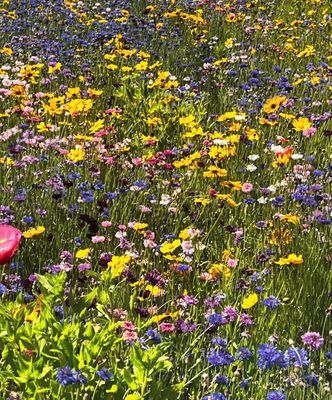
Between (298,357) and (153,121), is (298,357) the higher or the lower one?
the higher one

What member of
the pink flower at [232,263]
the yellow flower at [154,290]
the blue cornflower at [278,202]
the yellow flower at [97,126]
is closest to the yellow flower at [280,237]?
the blue cornflower at [278,202]

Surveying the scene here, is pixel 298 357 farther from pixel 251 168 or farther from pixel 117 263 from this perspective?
pixel 251 168

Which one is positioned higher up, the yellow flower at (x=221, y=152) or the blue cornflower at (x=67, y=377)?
the blue cornflower at (x=67, y=377)

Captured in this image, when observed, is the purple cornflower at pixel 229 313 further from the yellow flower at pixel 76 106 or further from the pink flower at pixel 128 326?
the yellow flower at pixel 76 106

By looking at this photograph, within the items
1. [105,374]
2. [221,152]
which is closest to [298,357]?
[105,374]

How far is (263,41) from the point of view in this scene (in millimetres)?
6266

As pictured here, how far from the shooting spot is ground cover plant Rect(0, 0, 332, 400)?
178 cm

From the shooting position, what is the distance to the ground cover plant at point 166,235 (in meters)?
1.78

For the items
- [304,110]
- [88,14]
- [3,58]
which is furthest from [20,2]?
[304,110]

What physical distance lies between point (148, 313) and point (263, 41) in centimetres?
450

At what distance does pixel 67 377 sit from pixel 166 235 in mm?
1179

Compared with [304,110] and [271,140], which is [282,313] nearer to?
[271,140]

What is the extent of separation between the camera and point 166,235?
2.71 metres

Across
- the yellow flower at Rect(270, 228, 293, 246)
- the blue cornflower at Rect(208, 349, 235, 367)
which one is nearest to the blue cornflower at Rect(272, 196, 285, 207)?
the yellow flower at Rect(270, 228, 293, 246)
